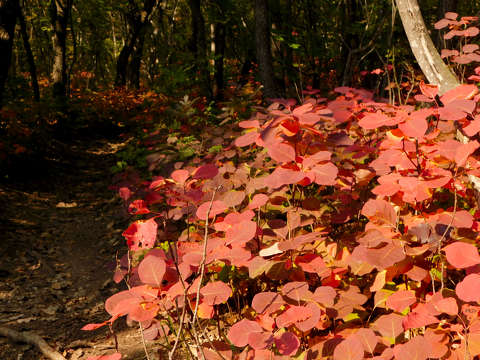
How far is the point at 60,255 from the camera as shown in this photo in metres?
4.41

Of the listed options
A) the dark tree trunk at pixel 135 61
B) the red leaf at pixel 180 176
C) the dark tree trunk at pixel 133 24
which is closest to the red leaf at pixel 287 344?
the red leaf at pixel 180 176

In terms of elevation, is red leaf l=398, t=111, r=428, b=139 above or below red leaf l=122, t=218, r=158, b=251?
above

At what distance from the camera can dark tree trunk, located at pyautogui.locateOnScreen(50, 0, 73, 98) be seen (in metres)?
10.7

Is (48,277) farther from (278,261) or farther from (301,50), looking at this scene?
(301,50)

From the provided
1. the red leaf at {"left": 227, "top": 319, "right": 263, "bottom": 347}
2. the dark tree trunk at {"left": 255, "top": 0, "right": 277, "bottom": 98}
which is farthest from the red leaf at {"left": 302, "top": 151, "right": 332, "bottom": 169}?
the dark tree trunk at {"left": 255, "top": 0, "right": 277, "bottom": 98}

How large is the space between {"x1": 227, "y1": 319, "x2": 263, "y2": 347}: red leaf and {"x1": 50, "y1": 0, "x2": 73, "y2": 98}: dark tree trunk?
34.1 ft

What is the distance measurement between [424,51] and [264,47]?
431 cm

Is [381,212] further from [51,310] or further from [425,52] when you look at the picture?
[51,310]

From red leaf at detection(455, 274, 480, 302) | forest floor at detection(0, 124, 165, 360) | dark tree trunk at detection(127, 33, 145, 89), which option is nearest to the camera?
red leaf at detection(455, 274, 480, 302)

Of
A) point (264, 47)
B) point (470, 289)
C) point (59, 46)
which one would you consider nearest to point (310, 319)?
point (470, 289)

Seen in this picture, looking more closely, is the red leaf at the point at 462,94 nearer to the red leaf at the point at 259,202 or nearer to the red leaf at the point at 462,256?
the red leaf at the point at 462,256

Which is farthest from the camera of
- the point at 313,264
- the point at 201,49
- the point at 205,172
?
the point at 201,49

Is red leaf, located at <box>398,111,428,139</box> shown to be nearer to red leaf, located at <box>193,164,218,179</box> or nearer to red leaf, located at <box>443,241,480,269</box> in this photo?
red leaf, located at <box>443,241,480,269</box>

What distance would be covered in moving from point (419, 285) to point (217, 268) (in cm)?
98
